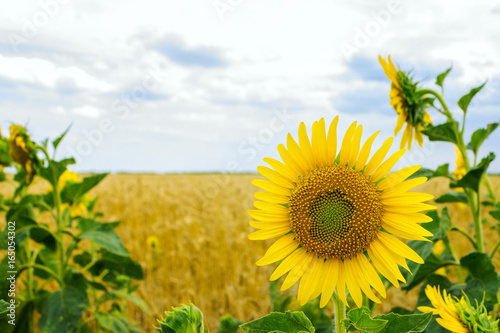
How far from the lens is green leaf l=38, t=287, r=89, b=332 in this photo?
7.08ft

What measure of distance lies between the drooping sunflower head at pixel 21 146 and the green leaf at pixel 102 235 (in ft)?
1.46

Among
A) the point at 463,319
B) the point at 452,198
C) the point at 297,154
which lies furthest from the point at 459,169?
the point at 297,154

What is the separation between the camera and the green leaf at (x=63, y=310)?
7.08 feet

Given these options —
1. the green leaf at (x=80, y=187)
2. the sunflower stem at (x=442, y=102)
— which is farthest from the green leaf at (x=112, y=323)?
the sunflower stem at (x=442, y=102)

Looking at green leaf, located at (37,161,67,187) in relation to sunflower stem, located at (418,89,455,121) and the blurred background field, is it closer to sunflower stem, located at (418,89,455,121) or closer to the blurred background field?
sunflower stem, located at (418,89,455,121)

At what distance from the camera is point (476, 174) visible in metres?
1.84

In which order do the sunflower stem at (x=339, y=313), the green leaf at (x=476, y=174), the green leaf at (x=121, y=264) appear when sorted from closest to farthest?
the sunflower stem at (x=339, y=313) → the green leaf at (x=476, y=174) → the green leaf at (x=121, y=264)

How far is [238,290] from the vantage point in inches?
176

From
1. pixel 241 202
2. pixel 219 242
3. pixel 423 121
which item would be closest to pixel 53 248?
pixel 423 121

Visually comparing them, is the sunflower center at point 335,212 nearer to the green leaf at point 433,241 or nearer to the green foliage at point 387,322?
the green foliage at point 387,322

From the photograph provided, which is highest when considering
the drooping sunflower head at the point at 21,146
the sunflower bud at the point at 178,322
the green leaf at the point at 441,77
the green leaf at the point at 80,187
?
the green leaf at the point at 441,77

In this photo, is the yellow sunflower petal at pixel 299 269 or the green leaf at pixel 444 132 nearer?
the yellow sunflower petal at pixel 299 269

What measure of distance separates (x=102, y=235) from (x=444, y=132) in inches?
71.0

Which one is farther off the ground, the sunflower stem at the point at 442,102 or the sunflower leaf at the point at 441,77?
the sunflower leaf at the point at 441,77
